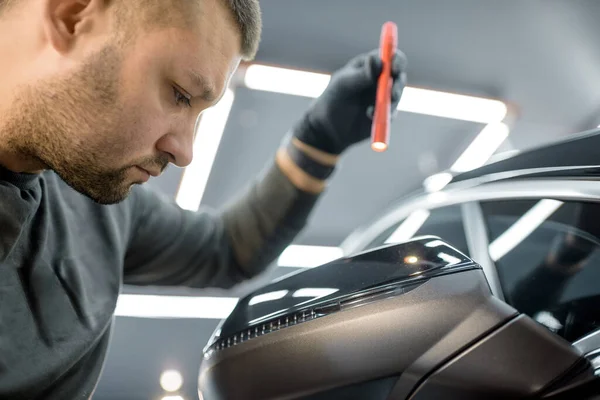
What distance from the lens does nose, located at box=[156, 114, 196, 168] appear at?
23.0 inches

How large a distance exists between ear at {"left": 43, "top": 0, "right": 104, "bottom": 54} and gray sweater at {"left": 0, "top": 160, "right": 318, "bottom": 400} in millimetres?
163

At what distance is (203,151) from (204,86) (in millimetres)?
1274

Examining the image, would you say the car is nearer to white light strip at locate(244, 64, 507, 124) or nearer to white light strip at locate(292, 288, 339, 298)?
white light strip at locate(292, 288, 339, 298)

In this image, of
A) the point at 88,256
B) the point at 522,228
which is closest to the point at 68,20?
the point at 88,256

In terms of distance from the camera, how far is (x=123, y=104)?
21.8 inches

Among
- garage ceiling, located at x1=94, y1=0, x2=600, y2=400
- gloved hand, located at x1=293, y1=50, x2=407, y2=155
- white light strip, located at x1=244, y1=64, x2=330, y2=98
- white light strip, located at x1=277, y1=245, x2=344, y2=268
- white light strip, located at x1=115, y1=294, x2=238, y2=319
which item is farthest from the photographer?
white light strip, located at x1=115, y1=294, x2=238, y2=319

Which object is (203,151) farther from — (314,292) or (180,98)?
(314,292)

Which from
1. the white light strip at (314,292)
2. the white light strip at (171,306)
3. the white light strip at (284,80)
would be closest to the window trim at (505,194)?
the white light strip at (314,292)

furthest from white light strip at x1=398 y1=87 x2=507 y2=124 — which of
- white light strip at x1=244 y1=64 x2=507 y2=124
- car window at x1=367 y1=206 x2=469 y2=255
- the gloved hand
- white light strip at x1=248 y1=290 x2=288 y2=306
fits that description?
white light strip at x1=248 y1=290 x2=288 y2=306

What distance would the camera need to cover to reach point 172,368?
2.96 metres

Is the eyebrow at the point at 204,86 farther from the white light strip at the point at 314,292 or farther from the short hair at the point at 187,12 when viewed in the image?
the white light strip at the point at 314,292

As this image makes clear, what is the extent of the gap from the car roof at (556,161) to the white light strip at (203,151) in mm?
1151

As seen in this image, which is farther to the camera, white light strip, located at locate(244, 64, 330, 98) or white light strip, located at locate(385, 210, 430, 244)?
white light strip, located at locate(244, 64, 330, 98)

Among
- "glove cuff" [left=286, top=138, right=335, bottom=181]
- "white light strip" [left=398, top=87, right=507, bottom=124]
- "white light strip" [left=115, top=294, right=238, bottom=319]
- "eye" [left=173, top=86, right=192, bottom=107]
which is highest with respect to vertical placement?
"white light strip" [left=398, top=87, right=507, bottom=124]
